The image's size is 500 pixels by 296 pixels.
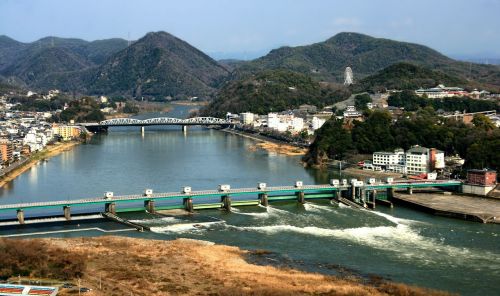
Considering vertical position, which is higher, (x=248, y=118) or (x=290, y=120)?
(x=248, y=118)

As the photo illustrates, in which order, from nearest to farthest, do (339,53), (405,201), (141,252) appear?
(141,252)
(405,201)
(339,53)

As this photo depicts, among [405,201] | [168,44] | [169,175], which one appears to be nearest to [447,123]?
[405,201]

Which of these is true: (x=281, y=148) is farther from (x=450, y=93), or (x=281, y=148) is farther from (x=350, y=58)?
(x=350, y=58)

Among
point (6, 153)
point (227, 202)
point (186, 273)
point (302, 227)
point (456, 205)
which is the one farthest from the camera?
point (6, 153)

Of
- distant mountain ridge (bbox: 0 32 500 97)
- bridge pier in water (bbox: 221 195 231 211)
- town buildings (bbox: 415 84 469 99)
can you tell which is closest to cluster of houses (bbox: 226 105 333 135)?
town buildings (bbox: 415 84 469 99)

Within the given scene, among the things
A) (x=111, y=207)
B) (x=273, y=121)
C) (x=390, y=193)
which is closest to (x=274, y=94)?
(x=273, y=121)

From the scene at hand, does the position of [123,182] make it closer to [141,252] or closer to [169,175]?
[169,175]

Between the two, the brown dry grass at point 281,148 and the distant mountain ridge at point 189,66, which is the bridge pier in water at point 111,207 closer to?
the brown dry grass at point 281,148
